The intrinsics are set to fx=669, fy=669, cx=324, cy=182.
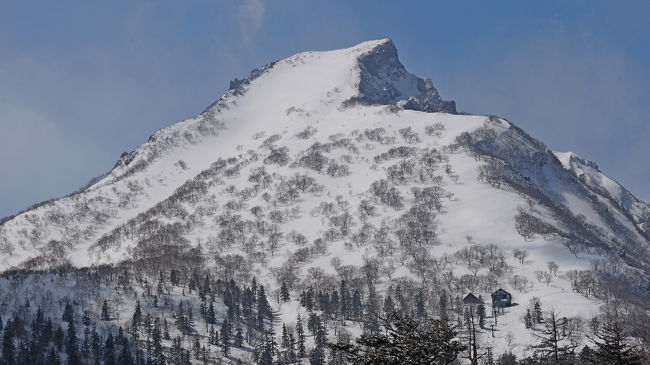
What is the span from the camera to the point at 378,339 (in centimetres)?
4206

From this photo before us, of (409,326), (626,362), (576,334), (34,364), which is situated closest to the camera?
(409,326)

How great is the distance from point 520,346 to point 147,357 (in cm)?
10893

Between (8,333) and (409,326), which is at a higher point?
(8,333)

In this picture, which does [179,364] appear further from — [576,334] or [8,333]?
[576,334]

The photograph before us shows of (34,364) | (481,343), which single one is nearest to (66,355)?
(34,364)

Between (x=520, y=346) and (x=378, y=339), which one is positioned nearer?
(x=378, y=339)

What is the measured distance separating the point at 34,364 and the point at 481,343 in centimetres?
12694

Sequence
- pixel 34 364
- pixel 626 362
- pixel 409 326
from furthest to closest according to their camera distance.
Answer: pixel 34 364 → pixel 626 362 → pixel 409 326

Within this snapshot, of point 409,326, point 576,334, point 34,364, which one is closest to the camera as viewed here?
point 409,326

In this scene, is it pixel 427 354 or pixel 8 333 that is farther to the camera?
pixel 8 333

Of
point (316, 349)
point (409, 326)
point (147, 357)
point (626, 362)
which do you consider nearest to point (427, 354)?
point (409, 326)

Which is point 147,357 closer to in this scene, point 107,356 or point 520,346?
point 107,356

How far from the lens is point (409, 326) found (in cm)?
4200

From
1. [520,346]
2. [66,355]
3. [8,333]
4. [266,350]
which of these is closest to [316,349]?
[266,350]
